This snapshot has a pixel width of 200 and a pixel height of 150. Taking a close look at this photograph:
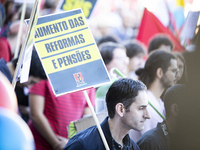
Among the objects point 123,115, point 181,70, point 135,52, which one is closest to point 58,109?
point 123,115

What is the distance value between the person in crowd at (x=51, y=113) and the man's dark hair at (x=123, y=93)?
706mm

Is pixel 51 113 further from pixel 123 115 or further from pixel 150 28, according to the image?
pixel 150 28

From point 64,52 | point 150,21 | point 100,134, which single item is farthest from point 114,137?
point 150,21

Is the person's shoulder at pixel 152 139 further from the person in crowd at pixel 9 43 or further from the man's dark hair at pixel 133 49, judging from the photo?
the person in crowd at pixel 9 43

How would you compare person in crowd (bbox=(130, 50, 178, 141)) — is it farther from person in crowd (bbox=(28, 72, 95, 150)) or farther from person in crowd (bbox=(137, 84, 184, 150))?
person in crowd (bbox=(28, 72, 95, 150))

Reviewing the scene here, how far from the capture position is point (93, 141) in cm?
207

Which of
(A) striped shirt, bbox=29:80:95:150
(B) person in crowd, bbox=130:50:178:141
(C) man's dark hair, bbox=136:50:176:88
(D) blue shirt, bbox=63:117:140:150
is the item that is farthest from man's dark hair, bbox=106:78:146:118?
(A) striped shirt, bbox=29:80:95:150

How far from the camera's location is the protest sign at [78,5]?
124 inches

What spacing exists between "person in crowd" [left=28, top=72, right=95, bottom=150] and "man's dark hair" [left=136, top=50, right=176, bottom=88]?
2.10 ft

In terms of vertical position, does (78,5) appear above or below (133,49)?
above

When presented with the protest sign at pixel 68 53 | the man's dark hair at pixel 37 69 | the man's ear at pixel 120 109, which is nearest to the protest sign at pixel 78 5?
the man's dark hair at pixel 37 69

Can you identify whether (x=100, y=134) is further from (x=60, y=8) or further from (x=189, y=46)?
(x=60, y=8)

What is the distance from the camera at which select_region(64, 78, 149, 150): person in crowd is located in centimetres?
212

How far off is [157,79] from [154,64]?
0.43 feet
